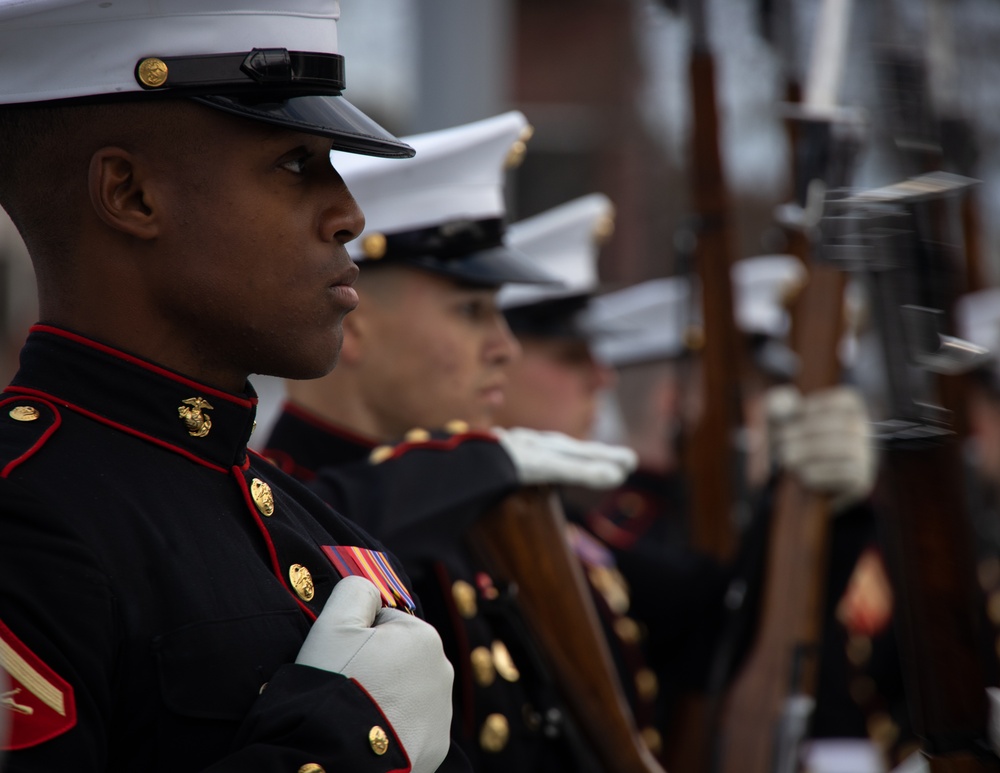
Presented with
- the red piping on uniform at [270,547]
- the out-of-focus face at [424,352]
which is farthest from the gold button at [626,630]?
the red piping on uniform at [270,547]

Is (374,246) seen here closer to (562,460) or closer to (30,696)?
(562,460)

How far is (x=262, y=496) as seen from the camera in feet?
6.17

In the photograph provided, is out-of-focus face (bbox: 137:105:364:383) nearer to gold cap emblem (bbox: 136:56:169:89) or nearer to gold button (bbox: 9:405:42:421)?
gold cap emblem (bbox: 136:56:169:89)

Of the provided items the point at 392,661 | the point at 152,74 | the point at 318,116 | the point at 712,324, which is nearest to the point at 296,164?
the point at 318,116

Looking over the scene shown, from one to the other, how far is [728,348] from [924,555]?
332 cm

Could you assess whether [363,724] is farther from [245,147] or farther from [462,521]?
[462,521]

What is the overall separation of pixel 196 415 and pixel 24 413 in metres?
0.21

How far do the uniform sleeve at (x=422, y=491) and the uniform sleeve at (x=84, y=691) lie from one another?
109cm

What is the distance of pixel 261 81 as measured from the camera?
176 cm

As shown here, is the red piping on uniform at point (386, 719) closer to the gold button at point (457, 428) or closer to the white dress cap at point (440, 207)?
the gold button at point (457, 428)

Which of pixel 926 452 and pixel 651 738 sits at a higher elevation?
pixel 926 452

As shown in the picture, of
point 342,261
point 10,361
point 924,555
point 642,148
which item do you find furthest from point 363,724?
point 642,148

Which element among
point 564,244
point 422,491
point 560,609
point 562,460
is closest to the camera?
point 422,491

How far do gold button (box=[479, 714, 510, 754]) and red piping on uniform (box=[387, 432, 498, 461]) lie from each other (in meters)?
0.56
